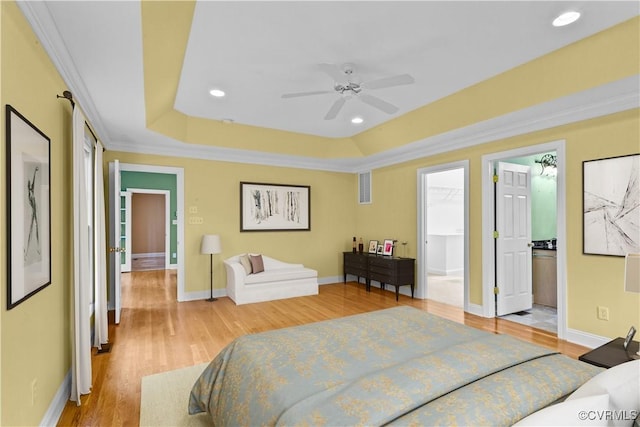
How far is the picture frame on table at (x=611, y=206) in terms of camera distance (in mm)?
3035

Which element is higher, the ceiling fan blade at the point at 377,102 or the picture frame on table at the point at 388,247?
the ceiling fan blade at the point at 377,102

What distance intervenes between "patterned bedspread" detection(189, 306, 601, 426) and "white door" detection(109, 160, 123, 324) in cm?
278

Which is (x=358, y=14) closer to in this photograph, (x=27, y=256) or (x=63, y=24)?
(x=63, y=24)

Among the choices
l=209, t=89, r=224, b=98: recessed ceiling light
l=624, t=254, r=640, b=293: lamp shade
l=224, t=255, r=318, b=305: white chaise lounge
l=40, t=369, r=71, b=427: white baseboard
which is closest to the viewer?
l=624, t=254, r=640, b=293: lamp shade

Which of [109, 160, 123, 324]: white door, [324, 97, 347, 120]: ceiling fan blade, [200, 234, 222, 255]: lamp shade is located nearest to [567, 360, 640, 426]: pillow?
[324, 97, 347, 120]: ceiling fan blade

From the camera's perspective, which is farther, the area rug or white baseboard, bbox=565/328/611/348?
white baseboard, bbox=565/328/611/348

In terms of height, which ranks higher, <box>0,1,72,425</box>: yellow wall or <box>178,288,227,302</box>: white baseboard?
<box>0,1,72,425</box>: yellow wall

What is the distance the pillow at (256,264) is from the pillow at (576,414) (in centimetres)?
465

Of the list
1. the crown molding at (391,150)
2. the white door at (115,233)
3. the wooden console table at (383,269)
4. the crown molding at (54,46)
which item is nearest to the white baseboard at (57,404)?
the white door at (115,233)

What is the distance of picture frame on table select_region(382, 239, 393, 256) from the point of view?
582 centimetres

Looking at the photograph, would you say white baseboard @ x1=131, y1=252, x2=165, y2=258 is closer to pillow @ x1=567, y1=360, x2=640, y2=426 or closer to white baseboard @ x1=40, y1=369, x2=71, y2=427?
white baseboard @ x1=40, y1=369, x2=71, y2=427

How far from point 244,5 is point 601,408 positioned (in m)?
2.71

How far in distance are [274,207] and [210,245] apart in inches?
55.6

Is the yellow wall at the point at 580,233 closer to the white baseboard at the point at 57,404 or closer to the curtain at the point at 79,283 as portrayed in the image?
the curtain at the point at 79,283
